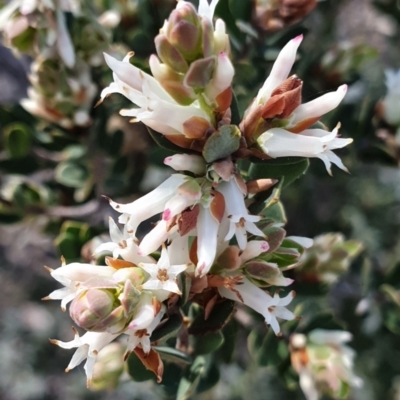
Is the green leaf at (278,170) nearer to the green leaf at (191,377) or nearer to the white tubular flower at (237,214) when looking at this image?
the white tubular flower at (237,214)

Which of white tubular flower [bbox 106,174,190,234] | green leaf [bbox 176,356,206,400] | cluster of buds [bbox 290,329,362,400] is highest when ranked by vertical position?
white tubular flower [bbox 106,174,190,234]

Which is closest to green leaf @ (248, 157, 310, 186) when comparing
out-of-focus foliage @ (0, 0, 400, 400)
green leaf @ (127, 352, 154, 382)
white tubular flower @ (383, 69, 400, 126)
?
out-of-focus foliage @ (0, 0, 400, 400)

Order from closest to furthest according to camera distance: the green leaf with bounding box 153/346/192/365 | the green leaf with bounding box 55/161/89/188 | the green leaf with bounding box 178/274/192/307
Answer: the green leaf with bounding box 178/274/192/307 < the green leaf with bounding box 153/346/192/365 < the green leaf with bounding box 55/161/89/188

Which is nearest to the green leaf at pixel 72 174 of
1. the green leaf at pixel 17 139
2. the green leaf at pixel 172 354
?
the green leaf at pixel 17 139

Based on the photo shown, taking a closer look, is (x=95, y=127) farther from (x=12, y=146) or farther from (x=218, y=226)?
(x=218, y=226)

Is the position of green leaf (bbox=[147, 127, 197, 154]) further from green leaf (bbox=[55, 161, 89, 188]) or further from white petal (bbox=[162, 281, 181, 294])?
green leaf (bbox=[55, 161, 89, 188])

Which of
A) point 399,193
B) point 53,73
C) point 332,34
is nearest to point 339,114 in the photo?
point 332,34

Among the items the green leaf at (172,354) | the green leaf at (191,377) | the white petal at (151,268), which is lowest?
the green leaf at (191,377)
